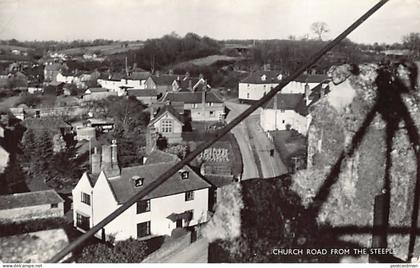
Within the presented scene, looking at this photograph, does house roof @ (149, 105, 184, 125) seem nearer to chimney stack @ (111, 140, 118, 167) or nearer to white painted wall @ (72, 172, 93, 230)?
chimney stack @ (111, 140, 118, 167)

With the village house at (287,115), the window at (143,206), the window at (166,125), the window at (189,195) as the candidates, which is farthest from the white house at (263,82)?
the window at (143,206)

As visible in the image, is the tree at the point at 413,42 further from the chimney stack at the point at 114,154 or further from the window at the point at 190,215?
the chimney stack at the point at 114,154

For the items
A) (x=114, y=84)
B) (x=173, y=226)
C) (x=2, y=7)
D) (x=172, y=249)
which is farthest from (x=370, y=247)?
(x=114, y=84)

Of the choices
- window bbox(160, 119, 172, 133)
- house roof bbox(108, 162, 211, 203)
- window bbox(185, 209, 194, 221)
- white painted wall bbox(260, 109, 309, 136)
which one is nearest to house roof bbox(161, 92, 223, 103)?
window bbox(160, 119, 172, 133)

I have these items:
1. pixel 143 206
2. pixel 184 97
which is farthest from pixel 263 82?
pixel 143 206

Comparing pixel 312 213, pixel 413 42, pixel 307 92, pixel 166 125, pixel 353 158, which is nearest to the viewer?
pixel 312 213

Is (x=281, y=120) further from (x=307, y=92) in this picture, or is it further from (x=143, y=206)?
(x=143, y=206)
